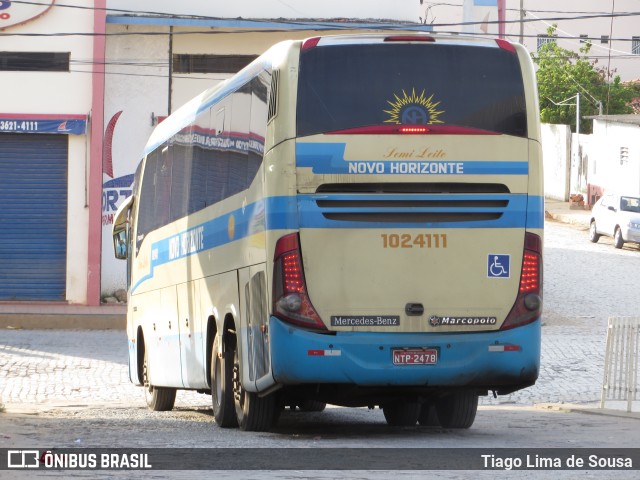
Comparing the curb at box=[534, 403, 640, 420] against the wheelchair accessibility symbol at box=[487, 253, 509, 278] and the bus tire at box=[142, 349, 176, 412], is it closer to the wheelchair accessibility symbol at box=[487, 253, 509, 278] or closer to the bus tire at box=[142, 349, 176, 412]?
the wheelchair accessibility symbol at box=[487, 253, 509, 278]

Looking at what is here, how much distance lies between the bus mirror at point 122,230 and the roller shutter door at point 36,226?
33.7ft

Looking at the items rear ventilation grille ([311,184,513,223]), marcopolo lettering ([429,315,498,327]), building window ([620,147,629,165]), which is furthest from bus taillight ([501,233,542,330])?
building window ([620,147,629,165])

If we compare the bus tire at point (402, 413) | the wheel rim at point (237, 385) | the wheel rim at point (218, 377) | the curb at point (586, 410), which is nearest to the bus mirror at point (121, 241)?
the wheel rim at point (218, 377)

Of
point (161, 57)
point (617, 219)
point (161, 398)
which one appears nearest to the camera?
point (161, 398)

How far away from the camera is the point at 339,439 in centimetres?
1180

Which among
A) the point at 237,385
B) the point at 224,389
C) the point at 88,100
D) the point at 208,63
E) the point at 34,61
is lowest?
the point at 224,389

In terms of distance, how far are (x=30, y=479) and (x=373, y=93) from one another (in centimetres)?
461

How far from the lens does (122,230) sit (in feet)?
66.0

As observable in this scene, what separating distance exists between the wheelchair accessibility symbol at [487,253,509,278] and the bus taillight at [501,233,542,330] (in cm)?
16

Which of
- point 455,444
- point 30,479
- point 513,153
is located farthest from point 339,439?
point 30,479

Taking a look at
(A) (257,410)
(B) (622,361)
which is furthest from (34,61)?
(A) (257,410)

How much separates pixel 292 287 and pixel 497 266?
1.77 meters

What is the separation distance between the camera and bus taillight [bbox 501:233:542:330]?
11500 mm

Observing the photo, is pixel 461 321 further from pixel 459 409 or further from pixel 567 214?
pixel 567 214
